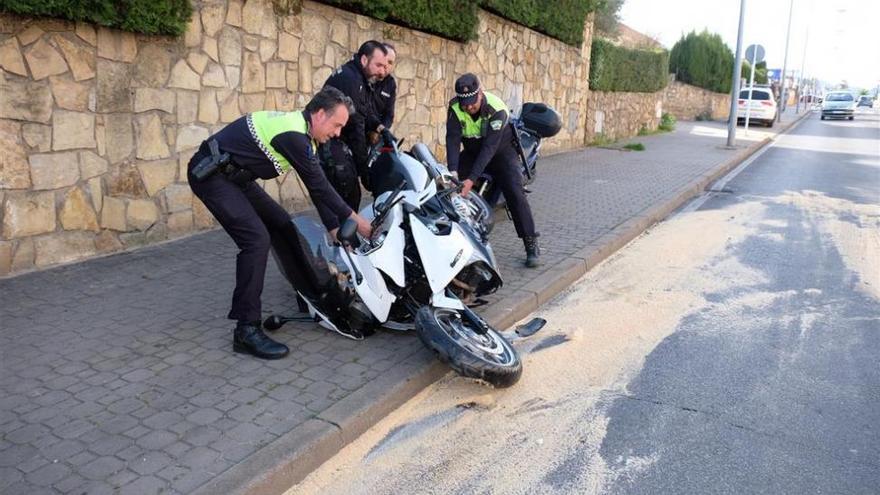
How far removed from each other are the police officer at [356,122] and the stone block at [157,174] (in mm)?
1951

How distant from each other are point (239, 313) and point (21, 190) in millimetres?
2515

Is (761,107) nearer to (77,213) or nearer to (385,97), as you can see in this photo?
(385,97)

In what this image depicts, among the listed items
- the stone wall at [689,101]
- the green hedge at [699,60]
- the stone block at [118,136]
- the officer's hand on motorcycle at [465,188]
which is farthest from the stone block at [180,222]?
the green hedge at [699,60]

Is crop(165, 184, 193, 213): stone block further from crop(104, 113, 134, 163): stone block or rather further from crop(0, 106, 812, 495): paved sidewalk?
crop(104, 113, 134, 163): stone block

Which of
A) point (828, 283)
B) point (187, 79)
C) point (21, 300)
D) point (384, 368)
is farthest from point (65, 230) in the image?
point (828, 283)

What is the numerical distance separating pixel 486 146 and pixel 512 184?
25.6 inches

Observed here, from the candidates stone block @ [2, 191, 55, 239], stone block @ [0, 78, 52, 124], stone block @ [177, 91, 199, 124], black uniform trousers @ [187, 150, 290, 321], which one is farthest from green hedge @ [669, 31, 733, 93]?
black uniform trousers @ [187, 150, 290, 321]

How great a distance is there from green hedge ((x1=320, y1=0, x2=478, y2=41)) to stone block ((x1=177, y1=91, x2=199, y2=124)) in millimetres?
2298

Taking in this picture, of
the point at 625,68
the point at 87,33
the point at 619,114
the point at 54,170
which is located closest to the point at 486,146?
the point at 87,33

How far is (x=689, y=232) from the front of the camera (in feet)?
28.9

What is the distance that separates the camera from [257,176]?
429 cm

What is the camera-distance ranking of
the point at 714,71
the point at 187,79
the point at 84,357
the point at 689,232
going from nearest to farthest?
the point at 84,357
the point at 187,79
the point at 689,232
the point at 714,71

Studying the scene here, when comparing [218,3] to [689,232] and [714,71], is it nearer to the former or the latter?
[689,232]

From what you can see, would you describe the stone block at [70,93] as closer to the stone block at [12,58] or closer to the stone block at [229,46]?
the stone block at [12,58]
